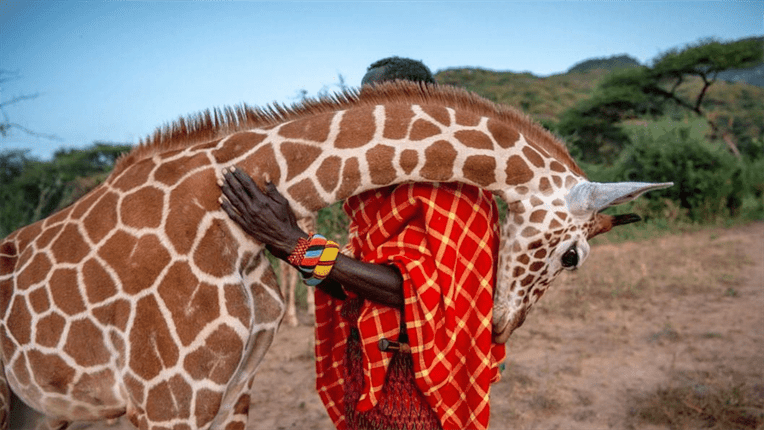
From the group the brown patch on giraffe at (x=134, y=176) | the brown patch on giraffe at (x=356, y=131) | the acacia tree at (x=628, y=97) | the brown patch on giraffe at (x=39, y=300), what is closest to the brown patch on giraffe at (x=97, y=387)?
the brown patch on giraffe at (x=39, y=300)

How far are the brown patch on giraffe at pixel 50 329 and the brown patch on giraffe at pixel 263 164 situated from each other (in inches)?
31.4

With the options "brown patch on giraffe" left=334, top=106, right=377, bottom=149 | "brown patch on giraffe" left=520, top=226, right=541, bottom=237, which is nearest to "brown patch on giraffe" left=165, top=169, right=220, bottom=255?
"brown patch on giraffe" left=334, top=106, right=377, bottom=149

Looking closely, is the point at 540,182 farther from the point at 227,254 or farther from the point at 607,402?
the point at 607,402

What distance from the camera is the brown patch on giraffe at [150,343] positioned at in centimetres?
168

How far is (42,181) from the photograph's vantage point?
7820 mm

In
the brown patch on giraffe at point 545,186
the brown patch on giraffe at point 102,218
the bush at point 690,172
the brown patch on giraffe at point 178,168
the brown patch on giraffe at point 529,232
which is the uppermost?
the brown patch on giraffe at point 178,168

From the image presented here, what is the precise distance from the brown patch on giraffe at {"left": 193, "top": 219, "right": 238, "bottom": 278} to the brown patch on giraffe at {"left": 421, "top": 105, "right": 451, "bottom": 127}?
787mm

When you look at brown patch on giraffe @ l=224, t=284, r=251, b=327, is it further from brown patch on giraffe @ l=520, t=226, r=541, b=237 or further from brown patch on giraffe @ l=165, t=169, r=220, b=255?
brown patch on giraffe @ l=520, t=226, r=541, b=237

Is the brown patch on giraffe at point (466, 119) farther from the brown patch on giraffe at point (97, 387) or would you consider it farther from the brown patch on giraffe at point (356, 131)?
the brown patch on giraffe at point (97, 387)

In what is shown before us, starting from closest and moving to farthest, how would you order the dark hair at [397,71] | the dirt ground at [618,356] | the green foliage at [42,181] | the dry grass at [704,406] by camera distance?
1. the dark hair at [397,71]
2. the dry grass at [704,406]
3. the dirt ground at [618,356]
4. the green foliage at [42,181]

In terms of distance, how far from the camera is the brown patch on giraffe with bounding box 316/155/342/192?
180 centimetres

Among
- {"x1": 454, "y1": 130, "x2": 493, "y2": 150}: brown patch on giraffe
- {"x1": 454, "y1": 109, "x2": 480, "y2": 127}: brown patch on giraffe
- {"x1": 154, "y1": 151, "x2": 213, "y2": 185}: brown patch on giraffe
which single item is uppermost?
{"x1": 454, "y1": 109, "x2": 480, "y2": 127}: brown patch on giraffe

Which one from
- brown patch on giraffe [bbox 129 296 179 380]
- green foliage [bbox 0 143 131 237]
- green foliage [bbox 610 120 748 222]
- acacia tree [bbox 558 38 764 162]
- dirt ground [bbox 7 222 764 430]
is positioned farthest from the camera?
acacia tree [bbox 558 38 764 162]

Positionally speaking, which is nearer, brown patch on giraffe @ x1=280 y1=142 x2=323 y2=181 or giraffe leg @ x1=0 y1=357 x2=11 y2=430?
brown patch on giraffe @ x1=280 y1=142 x2=323 y2=181
